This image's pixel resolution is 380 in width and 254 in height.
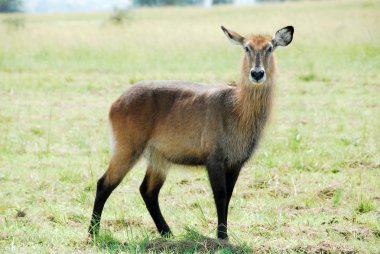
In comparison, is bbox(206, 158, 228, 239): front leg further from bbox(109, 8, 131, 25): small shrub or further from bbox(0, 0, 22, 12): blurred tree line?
bbox(0, 0, 22, 12): blurred tree line

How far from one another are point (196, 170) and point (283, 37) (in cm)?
129

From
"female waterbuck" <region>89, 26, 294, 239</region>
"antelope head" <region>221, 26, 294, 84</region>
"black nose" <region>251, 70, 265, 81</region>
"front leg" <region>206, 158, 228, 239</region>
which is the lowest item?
"front leg" <region>206, 158, 228, 239</region>

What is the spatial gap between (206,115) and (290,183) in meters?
1.78

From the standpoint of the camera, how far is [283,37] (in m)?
5.42

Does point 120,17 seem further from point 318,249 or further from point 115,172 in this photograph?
point 318,249

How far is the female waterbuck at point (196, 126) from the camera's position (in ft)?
17.2

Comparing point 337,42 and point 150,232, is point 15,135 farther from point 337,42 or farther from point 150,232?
point 337,42

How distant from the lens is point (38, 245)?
4984mm

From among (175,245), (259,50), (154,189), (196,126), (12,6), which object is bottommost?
(175,245)

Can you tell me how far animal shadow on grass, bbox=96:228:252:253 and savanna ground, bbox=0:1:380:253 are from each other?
1 cm

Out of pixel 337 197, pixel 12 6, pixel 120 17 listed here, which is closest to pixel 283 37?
pixel 337 197

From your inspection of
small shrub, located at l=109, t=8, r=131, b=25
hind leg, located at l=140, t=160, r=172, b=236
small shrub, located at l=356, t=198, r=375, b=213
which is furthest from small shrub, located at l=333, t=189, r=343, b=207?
small shrub, located at l=109, t=8, r=131, b=25

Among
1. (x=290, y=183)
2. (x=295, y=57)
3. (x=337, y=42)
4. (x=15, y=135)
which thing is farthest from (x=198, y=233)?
(x=337, y=42)

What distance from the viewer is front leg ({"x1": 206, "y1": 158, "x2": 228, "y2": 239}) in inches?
203
